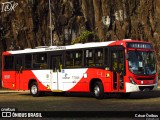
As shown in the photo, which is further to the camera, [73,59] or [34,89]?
[34,89]

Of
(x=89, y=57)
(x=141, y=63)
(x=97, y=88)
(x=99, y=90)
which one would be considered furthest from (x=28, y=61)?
(x=141, y=63)

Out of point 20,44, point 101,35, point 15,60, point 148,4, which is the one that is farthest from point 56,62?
point 148,4

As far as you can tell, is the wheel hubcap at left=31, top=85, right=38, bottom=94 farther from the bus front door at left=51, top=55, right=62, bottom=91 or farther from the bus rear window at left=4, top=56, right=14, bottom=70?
the bus rear window at left=4, top=56, right=14, bottom=70

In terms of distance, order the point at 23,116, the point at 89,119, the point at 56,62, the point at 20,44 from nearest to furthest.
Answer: the point at 23,116
the point at 89,119
the point at 56,62
the point at 20,44

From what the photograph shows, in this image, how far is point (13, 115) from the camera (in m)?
12.3

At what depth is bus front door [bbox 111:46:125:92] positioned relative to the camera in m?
21.7

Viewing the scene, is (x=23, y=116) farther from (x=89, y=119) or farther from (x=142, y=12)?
(x=142, y=12)

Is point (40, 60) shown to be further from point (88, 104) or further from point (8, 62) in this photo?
point (88, 104)

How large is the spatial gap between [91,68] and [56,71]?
10.9 ft

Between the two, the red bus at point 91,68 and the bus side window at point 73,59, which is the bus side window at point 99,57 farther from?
the bus side window at point 73,59

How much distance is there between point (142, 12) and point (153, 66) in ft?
186

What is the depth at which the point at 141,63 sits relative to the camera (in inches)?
866

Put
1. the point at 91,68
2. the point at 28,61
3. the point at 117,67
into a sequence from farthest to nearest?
the point at 28,61 < the point at 91,68 < the point at 117,67

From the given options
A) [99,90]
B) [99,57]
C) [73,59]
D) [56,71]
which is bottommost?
[99,90]
